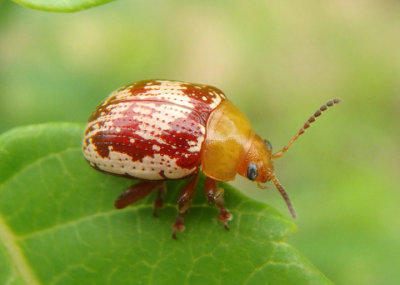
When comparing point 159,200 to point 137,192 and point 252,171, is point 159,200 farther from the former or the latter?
point 252,171

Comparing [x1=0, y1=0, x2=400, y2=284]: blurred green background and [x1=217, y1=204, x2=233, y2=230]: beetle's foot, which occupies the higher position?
[x1=217, y1=204, x2=233, y2=230]: beetle's foot

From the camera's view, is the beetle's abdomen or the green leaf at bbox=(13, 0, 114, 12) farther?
the beetle's abdomen

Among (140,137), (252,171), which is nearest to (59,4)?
(140,137)

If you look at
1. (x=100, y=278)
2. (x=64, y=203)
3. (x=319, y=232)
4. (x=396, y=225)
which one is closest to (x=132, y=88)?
(x=64, y=203)

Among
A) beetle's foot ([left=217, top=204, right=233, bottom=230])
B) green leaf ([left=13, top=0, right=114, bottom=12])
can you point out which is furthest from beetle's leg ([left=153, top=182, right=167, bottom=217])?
green leaf ([left=13, top=0, right=114, bottom=12])

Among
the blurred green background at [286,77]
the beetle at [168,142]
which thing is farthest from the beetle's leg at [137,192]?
the blurred green background at [286,77]

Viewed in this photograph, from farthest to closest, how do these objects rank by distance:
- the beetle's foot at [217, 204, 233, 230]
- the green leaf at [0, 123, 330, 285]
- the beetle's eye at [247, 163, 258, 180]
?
the beetle's eye at [247, 163, 258, 180]
the beetle's foot at [217, 204, 233, 230]
the green leaf at [0, 123, 330, 285]

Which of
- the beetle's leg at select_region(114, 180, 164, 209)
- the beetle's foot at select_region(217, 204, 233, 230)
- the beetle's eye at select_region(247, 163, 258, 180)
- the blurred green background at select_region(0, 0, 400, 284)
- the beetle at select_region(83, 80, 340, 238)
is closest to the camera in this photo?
the beetle's foot at select_region(217, 204, 233, 230)

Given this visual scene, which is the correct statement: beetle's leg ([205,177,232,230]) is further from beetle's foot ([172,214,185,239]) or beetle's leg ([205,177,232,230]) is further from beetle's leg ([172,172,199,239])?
beetle's foot ([172,214,185,239])
